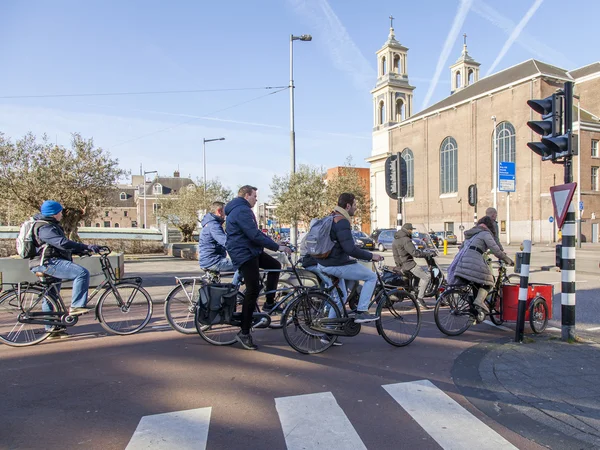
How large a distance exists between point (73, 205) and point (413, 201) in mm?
49752

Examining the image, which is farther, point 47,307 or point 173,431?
point 47,307

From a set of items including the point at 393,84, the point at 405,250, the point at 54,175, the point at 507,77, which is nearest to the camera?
the point at 405,250

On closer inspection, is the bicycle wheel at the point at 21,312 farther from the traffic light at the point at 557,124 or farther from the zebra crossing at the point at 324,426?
the traffic light at the point at 557,124

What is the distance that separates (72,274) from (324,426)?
4.05 m

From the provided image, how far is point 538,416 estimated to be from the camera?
359cm

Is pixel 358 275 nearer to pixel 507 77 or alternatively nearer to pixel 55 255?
pixel 55 255

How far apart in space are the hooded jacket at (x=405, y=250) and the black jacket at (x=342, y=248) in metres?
3.27

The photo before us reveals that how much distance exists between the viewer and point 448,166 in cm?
5462

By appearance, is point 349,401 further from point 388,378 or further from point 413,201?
point 413,201

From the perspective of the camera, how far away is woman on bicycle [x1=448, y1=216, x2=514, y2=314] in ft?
20.7

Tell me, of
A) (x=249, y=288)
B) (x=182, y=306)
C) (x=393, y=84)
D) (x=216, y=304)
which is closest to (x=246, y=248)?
(x=249, y=288)

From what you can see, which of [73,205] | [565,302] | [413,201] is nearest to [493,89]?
[413,201]

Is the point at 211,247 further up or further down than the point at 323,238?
further down

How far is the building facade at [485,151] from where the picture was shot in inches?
1647
